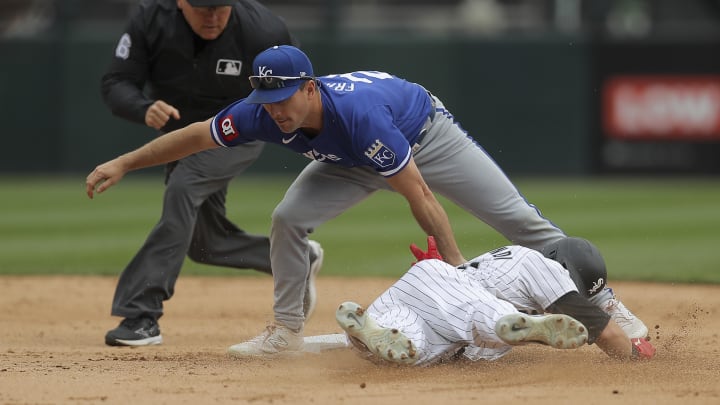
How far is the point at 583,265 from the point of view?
16.6ft

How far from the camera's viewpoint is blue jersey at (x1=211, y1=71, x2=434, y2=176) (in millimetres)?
4953

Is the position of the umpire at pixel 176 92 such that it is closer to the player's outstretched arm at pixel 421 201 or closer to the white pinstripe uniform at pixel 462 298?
the player's outstretched arm at pixel 421 201

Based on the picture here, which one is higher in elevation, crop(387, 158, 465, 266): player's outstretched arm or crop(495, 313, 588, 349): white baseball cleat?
crop(387, 158, 465, 266): player's outstretched arm

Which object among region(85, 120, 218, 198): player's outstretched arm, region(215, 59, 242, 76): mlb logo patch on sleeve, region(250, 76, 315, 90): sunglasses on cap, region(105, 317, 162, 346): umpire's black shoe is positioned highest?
region(250, 76, 315, 90): sunglasses on cap

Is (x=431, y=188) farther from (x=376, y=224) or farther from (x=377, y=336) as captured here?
(x=376, y=224)

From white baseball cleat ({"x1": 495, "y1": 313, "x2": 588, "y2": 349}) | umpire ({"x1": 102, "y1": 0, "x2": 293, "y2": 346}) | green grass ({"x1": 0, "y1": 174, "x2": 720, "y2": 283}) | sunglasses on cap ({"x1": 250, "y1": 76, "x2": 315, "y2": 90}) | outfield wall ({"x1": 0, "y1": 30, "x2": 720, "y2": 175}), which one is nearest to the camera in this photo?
white baseball cleat ({"x1": 495, "y1": 313, "x2": 588, "y2": 349})

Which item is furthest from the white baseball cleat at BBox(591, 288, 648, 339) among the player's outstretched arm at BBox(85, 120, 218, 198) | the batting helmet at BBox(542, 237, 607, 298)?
the player's outstretched arm at BBox(85, 120, 218, 198)

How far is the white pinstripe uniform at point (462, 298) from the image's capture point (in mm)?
4770

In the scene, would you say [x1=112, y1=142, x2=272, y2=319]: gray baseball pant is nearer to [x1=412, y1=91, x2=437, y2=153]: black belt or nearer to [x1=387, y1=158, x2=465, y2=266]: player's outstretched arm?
[x1=412, y1=91, x2=437, y2=153]: black belt

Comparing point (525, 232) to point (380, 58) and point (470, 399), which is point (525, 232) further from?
point (380, 58)

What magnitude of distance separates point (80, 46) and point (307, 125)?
1199 centimetres

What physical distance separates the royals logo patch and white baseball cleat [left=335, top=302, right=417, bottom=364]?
25.7 inches

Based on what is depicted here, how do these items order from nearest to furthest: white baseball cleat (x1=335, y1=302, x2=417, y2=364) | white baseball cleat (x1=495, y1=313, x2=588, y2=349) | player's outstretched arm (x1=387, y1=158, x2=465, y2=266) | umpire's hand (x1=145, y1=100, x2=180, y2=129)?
white baseball cleat (x1=495, y1=313, x2=588, y2=349), white baseball cleat (x1=335, y1=302, x2=417, y2=364), player's outstretched arm (x1=387, y1=158, x2=465, y2=266), umpire's hand (x1=145, y1=100, x2=180, y2=129)

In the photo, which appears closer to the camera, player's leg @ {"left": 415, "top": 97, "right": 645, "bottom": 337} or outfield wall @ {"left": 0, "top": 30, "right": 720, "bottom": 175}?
player's leg @ {"left": 415, "top": 97, "right": 645, "bottom": 337}
